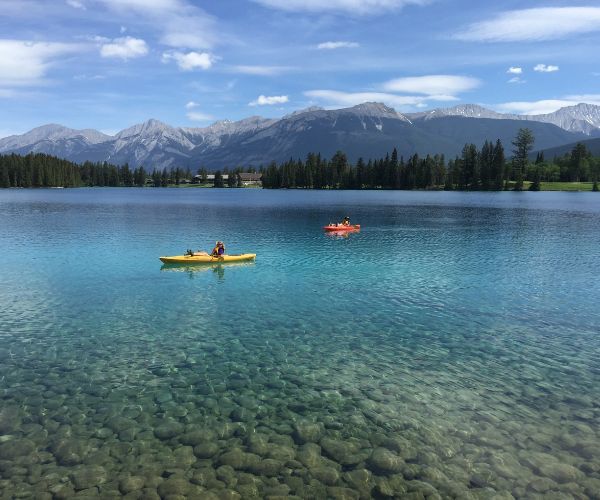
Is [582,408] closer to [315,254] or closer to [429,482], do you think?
[429,482]

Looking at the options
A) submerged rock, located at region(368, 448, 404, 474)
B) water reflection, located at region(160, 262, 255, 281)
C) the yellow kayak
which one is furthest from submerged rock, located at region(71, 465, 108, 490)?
the yellow kayak

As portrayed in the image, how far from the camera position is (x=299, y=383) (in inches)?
815

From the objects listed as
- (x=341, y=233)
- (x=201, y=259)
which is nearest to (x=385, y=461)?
(x=201, y=259)

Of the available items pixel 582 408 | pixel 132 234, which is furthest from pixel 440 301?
pixel 132 234

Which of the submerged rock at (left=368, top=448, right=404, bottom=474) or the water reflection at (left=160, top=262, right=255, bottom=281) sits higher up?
the water reflection at (left=160, top=262, right=255, bottom=281)

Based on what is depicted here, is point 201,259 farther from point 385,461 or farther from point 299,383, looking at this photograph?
point 385,461

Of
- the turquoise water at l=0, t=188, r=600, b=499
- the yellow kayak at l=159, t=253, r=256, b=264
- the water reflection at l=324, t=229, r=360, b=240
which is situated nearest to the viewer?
the turquoise water at l=0, t=188, r=600, b=499

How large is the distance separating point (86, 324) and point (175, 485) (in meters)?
18.1

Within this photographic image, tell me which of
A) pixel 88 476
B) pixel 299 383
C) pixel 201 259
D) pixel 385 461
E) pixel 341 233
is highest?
pixel 341 233

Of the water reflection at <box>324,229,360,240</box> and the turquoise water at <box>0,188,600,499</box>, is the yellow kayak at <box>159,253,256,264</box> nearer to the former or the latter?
the turquoise water at <box>0,188,600,499</box>

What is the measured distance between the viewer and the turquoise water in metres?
14.4

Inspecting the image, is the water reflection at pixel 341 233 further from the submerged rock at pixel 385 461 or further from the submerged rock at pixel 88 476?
the submerged rock at pixel 88 476

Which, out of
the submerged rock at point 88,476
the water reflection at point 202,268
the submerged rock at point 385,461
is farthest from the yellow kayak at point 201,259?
the submerged rock at point 385,461

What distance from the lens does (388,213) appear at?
119938 mm
